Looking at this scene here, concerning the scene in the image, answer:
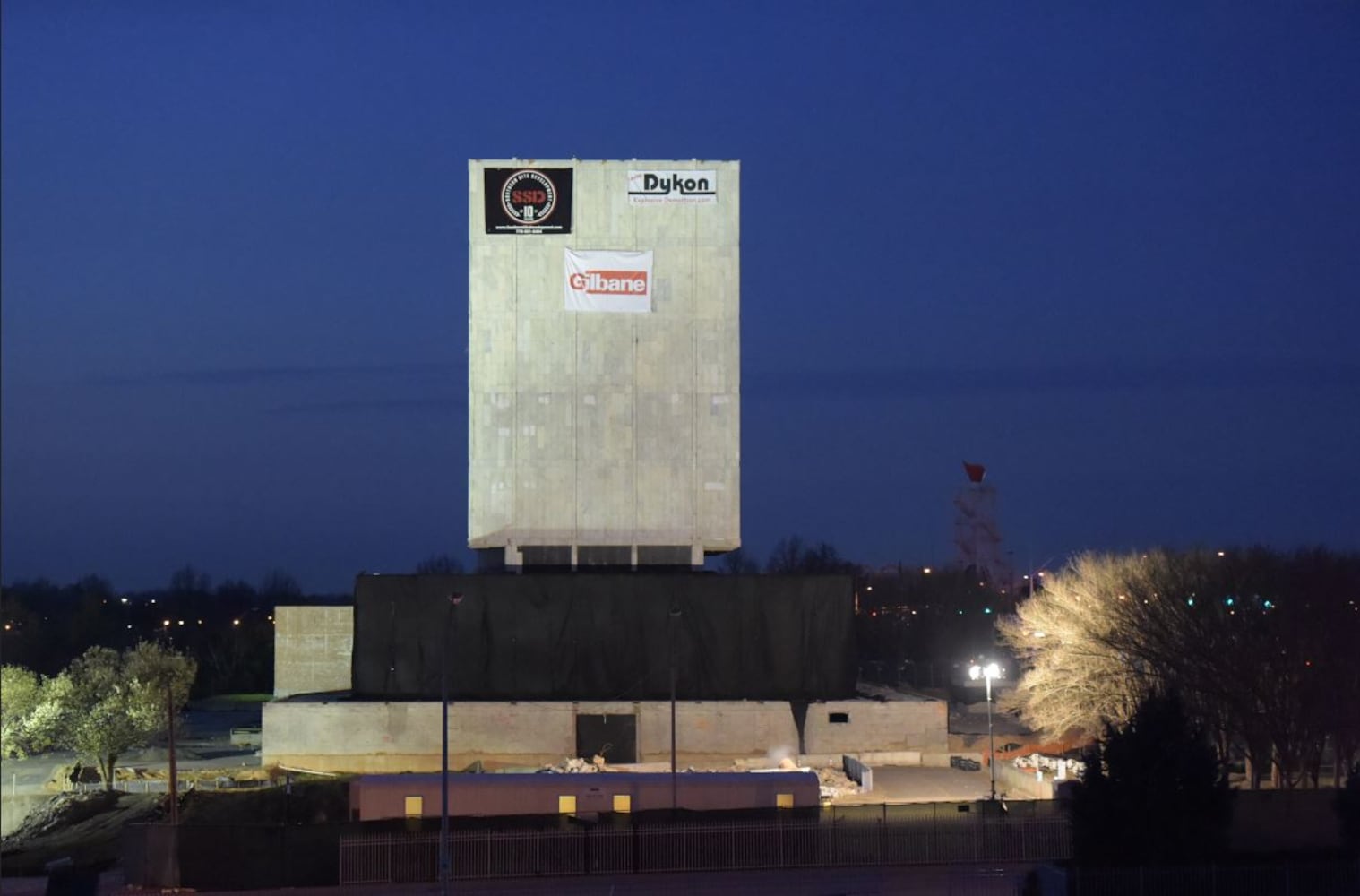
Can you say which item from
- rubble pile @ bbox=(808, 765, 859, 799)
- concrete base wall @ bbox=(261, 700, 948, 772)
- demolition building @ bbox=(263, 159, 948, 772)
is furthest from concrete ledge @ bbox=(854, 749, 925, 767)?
rubble pile @ bbox=(808, 765, 859, 799)

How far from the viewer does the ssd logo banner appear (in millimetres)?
74000

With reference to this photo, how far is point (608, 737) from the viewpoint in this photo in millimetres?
67812

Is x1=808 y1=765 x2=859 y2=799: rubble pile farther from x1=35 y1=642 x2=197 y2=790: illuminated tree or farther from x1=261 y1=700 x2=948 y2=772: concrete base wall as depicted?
x1=35 y1=642 x2=197 y2=790: illuminated tree

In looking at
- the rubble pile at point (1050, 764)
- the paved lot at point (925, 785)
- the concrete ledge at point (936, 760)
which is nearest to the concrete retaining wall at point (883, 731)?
the concrete ledge at point (936, 760)

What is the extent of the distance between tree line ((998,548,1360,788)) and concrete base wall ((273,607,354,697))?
33.1 meters

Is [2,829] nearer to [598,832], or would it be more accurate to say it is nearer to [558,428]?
[598,832]

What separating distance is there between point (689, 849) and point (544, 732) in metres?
28.7

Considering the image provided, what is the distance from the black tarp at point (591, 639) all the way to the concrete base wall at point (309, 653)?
9.99 meters

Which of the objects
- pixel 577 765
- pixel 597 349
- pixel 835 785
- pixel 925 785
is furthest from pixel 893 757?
pixel 597 349

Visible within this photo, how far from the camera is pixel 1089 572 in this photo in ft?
243

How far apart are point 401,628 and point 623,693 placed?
10306 mm

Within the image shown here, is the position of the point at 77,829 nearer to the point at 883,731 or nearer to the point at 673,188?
the point at 883,731

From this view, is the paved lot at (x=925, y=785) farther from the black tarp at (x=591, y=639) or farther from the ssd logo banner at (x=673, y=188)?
the ssd logo banner at (x=673, y=188)

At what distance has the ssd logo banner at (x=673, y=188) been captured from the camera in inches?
2913
